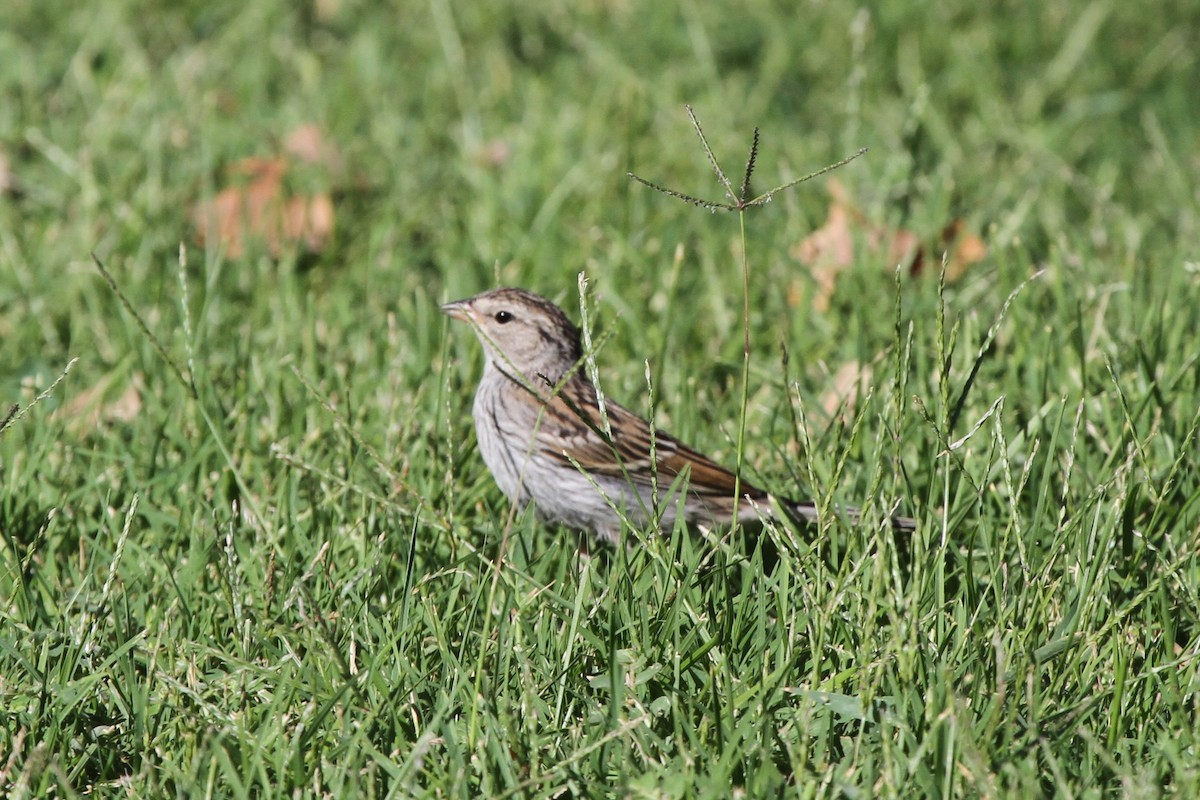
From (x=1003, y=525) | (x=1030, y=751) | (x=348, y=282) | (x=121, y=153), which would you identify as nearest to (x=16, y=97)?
(x=121, y=153)

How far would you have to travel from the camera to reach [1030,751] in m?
3.13

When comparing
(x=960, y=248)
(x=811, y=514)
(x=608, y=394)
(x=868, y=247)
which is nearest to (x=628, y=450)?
(x=608, y=394)

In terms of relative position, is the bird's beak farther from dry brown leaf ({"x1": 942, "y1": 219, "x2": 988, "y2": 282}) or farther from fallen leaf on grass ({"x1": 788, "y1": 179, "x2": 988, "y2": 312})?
dry brown leaf ({"x1": 942, "y1": 219, "x2": 988, "y2": 282})

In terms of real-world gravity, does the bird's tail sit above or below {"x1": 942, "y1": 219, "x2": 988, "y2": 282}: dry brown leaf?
below

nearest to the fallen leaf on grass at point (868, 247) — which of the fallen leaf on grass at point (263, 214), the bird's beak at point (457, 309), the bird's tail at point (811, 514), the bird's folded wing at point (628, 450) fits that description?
the bird's folded wing at point (628, 450)

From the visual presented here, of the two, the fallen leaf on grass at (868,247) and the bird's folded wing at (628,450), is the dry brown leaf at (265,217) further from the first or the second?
the fallen leaf on grass at (868,247)

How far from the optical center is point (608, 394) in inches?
215

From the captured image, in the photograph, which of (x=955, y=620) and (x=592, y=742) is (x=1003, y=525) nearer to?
(x=955, y=620)

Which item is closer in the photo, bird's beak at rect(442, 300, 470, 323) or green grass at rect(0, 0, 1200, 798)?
green grass at rect(0, 0, 1200, 798)

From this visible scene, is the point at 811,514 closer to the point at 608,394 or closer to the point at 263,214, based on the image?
the point at 608,394

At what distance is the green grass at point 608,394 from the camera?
11.0ft

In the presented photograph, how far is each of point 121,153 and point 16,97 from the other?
0.90 m

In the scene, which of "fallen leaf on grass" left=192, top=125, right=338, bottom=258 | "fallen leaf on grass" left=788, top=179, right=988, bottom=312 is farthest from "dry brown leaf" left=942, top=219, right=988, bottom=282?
"fallen leaf on grass" left=192, top=125, right=338, bottom=258

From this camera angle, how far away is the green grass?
334cm
